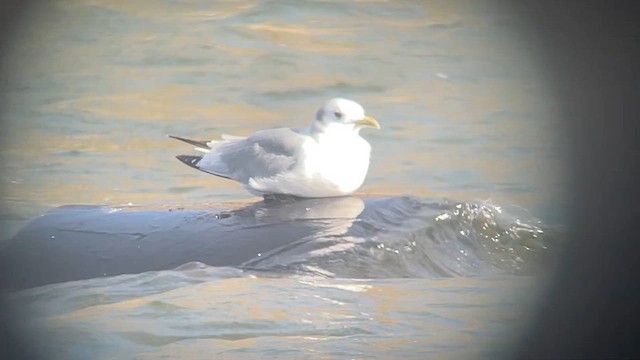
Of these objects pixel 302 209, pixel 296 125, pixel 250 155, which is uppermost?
pixel 296 125

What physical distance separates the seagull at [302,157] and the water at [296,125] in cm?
3

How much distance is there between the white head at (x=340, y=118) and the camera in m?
2.23

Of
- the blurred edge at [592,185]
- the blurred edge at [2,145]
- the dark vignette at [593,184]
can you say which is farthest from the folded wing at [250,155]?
the dark vignette at [593,184]

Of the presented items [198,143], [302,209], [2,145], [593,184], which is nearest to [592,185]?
[593,184]

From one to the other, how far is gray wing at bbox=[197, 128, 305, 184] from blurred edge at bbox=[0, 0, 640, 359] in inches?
27.7

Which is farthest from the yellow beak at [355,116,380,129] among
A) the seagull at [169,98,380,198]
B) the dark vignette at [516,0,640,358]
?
the dark vignette at [516,0,640,358]

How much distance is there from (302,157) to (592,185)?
870 millimetres

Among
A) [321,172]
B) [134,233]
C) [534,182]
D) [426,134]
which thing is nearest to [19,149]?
[134,233]

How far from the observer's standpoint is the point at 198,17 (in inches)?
89.2

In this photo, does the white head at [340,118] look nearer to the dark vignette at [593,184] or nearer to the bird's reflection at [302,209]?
the bird's reflection at [302,209]

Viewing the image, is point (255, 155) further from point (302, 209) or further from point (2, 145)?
point (2, 145)

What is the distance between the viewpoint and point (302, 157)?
222cm

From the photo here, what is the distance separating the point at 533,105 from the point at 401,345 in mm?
812

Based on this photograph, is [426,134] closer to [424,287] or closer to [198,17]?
[424,287]
